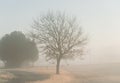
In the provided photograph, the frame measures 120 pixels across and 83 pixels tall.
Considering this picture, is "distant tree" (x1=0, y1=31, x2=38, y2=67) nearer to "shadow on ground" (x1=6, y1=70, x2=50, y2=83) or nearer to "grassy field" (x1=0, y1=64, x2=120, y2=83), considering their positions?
"grassy field" (x1=0, y1=64, x2=120, y2=83)

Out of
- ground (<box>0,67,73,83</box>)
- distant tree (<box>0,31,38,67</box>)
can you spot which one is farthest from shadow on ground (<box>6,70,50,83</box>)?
distant tree (<box>0,31,38,67</box>)

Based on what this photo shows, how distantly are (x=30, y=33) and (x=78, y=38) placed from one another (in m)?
7.73

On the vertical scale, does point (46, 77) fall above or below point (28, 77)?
above

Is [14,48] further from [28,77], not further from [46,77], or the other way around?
[28,77]

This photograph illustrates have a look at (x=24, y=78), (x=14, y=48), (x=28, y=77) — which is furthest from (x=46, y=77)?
(x=14, y=48)

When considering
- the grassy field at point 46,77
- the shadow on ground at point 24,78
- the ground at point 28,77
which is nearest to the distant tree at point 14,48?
the grassy field at point 46,77

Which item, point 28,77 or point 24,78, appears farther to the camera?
point 28,77

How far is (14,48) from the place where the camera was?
68562mm

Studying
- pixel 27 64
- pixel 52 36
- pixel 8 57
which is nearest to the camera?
pixel 52 36

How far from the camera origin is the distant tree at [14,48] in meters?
68.5

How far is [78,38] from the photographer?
52.9 m

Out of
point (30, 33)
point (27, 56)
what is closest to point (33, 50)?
point (27, 56)

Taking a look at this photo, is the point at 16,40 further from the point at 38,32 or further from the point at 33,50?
the point at 38,32

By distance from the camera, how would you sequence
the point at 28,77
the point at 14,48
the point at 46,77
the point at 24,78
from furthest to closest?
the point at 14,48 < the point at 46,77 < the point at 28,77 < the point at 24,78
